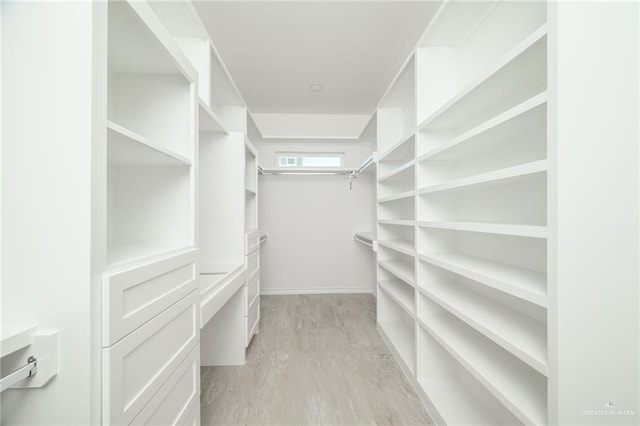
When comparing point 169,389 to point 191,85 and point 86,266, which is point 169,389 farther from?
point 191,85

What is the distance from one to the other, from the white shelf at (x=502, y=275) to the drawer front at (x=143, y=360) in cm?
118

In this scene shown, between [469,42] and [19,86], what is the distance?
2.00 meters

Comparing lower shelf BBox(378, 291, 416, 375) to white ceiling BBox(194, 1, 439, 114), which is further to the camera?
lower shelf BBox(378, 291, 416, 375)

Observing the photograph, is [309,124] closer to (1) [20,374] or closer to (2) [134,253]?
(2) [134,253]

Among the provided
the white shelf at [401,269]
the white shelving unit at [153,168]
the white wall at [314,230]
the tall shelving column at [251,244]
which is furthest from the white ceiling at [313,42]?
the white shelf at [401,269]

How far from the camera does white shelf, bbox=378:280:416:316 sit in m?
1.91

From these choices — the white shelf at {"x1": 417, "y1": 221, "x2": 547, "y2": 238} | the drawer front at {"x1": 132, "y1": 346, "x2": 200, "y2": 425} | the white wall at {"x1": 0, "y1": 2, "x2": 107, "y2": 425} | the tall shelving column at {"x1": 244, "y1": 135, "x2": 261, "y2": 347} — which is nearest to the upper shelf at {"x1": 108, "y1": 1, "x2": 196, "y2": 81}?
the white wall at {"x1": 0, "y1": 2, "x2": 107, "y2": 425}

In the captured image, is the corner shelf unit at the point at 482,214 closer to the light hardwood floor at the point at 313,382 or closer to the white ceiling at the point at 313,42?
the light hardwood floor at the point at 313,382

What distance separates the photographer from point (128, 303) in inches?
29.6

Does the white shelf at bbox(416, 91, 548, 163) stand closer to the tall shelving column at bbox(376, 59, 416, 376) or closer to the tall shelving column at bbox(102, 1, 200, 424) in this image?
the tall shelving column at bbox(376, 59, 416, 376)

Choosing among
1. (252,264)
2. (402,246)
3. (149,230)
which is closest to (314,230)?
(252,264)

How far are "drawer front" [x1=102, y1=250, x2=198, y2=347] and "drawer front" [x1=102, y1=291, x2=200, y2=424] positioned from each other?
3 centimetres

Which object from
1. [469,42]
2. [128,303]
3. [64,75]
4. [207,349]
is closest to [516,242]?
[469,42]

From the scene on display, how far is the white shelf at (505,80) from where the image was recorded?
883 millimetres
